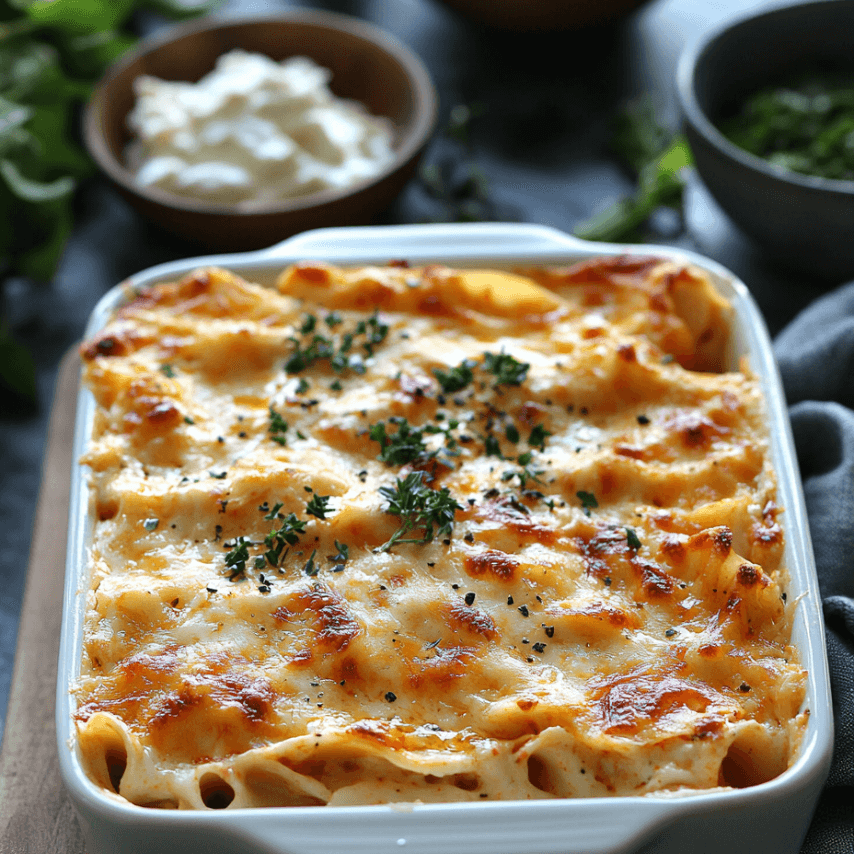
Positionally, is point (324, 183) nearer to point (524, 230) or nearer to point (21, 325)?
point (524, 230)

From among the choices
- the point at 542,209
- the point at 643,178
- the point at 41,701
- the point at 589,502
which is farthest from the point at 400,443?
the point at 643,178

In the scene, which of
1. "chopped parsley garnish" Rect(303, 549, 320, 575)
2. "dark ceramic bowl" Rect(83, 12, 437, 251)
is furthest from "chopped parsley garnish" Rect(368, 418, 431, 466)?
"dark ceramic bowl" Rect(83, 12, 437, 251)

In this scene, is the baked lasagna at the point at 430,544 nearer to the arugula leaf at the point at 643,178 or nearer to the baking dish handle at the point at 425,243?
the baking dish handle at the point at 425,243

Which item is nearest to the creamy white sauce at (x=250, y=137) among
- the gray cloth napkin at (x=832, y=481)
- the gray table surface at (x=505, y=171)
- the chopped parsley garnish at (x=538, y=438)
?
the gray table surface at (x=505, y=171)

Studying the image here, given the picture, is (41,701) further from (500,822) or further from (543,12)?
(543,12)

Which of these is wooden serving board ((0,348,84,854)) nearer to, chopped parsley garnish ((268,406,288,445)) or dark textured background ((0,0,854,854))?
dark textured background ((0,0,854,854))

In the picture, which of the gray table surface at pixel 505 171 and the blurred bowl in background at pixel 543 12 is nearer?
the gray table surface at pixel 505 171
